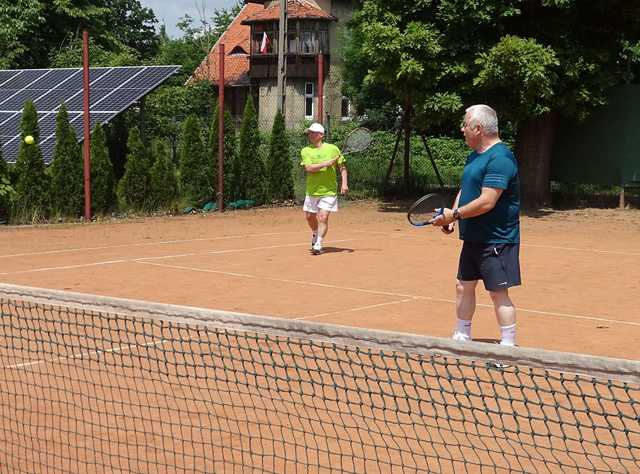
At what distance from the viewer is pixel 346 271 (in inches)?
446

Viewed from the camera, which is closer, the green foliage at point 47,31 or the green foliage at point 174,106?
the green foliage at point 174,106

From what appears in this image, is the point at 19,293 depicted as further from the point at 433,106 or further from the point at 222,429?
the point at 433,106

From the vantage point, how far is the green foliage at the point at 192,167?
1877cm

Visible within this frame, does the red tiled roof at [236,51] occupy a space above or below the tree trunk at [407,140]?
above

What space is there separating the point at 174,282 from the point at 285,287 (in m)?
1.14

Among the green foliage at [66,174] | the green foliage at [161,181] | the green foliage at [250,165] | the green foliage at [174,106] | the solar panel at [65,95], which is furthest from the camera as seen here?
the green foliage at [174,106]

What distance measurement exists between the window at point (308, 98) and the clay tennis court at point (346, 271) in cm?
2694

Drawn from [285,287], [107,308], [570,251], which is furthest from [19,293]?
[570,251]

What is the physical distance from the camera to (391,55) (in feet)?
60.0

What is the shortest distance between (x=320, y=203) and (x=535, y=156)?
28.6 ft

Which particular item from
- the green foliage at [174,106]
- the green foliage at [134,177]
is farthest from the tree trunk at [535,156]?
the green foliage at [174,106]

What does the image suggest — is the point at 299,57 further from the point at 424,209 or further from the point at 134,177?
the point at 424,209

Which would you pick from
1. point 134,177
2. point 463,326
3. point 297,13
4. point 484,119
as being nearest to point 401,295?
point 463,326

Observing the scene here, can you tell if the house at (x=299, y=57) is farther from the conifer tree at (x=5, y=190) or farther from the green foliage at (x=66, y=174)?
the conifer tree at (x=5, y=190)
